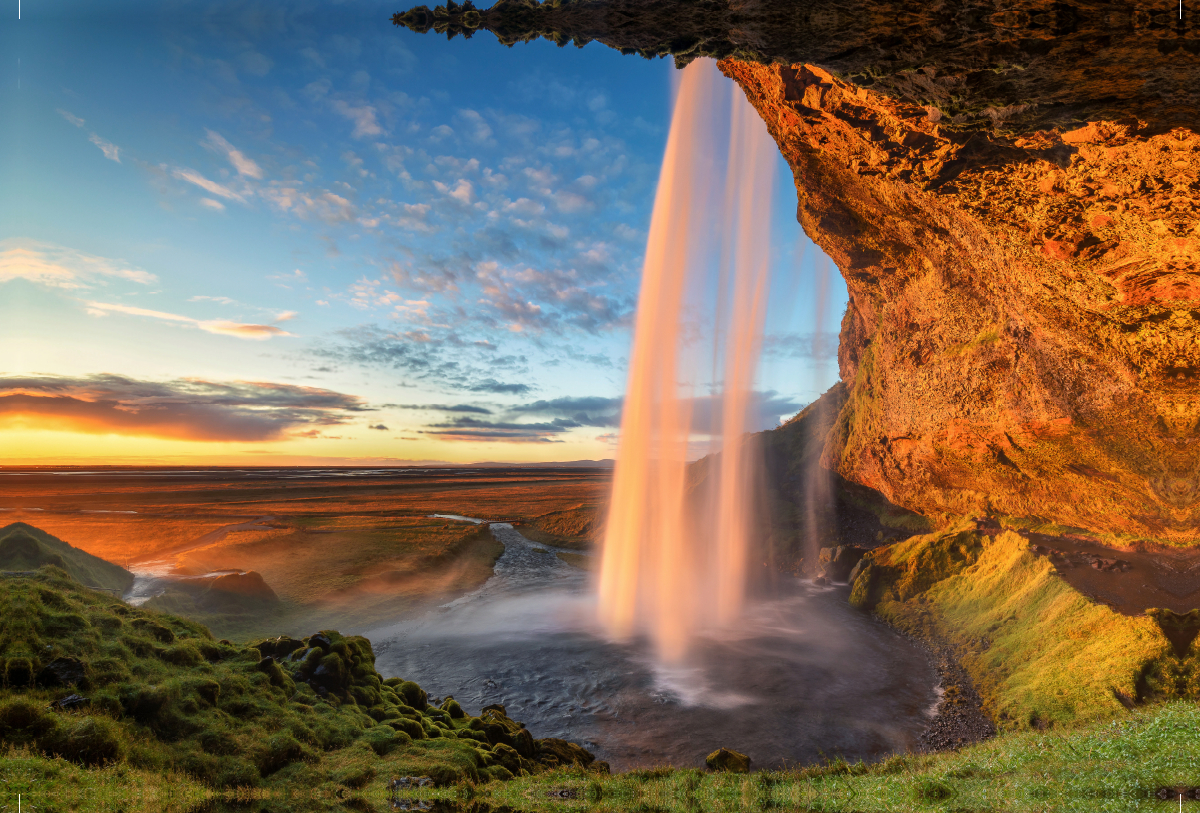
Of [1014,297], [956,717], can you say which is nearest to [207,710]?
[956,717]

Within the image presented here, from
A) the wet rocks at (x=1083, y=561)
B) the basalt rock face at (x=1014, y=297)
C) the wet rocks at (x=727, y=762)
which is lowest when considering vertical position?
the wet rocks at (x=727, y=762)

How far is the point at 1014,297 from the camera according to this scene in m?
16.0

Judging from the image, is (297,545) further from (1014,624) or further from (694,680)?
(1014,624)

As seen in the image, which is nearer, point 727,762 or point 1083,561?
point 727,762

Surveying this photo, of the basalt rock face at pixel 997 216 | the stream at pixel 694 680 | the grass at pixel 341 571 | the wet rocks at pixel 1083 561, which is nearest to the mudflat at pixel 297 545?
the grass at pixel 341 571

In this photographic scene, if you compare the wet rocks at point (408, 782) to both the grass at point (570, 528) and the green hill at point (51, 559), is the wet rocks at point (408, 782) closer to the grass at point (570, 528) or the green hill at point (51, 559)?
the green hill at point (51, 559)

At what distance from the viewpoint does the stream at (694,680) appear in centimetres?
1434

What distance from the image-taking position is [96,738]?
25.2 feet

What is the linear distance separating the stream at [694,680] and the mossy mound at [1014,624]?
6.03 ft

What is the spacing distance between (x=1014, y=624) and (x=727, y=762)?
15.1 meters

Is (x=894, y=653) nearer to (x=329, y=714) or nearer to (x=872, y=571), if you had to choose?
(x=872, y=571)

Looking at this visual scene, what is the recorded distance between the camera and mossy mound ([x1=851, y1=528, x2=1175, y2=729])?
13945 mm

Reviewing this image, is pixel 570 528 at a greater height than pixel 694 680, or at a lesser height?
lesser

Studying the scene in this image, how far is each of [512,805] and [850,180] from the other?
2237cm
